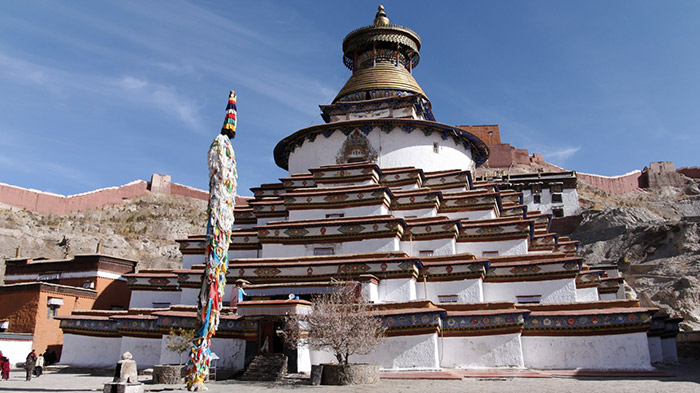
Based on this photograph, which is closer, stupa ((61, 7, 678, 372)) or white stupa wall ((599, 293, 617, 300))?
stupa ((61, 7, 678, 372))

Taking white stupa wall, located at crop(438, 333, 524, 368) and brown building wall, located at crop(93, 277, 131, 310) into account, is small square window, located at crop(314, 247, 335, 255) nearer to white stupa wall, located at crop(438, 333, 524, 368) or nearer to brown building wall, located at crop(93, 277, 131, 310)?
white stupa wall, located at crop(438, 333, 524, 368)

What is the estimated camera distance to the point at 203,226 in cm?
4731

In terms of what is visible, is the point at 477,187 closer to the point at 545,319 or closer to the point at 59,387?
the point at 545,319

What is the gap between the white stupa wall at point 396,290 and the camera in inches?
661

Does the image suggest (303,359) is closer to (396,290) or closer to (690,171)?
(396,290)

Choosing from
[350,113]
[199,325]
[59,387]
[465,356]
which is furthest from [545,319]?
[350,113]

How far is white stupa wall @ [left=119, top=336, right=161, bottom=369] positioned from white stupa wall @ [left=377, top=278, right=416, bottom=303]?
23.5 ft

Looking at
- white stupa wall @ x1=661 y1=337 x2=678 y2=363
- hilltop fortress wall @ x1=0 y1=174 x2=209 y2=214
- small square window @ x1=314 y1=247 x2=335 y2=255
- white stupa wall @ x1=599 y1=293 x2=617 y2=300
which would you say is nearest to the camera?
white stupa wall @ x1=661 y1=337 x2=678 y2=363

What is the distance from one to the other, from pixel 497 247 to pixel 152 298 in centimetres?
1264

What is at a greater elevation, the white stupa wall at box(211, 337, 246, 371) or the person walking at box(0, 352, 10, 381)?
the white stupa wall at box(211, 337, 246, 371)

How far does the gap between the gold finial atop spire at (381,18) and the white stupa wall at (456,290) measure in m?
17.9

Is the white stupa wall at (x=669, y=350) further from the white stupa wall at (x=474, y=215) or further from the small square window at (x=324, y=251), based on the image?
the small square window at (x=324, y=251)

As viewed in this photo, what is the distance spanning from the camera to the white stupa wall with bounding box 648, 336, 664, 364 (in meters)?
16.3

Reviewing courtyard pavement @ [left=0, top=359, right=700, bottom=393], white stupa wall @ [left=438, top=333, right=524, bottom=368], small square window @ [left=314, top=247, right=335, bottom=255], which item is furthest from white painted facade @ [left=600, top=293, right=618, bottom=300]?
small square window @ [left=314, top=247, right=335, bottom=255]
